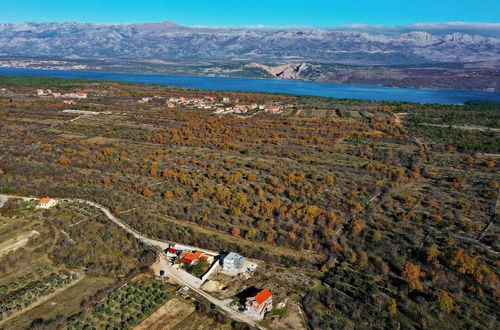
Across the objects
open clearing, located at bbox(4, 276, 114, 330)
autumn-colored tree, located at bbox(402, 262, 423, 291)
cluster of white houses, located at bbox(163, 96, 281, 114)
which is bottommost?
open clearing, located at bbox(4, 276, 114, 330)

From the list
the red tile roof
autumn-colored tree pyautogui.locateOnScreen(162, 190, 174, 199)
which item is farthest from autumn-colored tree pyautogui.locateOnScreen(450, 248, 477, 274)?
autumn-colored tree pyautogui.locateOnScreen(162, 190, 174, 199)

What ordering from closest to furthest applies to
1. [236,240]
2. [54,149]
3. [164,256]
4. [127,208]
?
[164,256] < [236,240] < [127,208] < [54,149]

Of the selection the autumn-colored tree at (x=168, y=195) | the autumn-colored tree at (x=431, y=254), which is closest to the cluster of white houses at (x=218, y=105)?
the autumn-colored tree at (x=168, y=195)

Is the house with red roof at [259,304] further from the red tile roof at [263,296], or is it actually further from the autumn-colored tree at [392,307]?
the autumn-colored tree at [392,307]

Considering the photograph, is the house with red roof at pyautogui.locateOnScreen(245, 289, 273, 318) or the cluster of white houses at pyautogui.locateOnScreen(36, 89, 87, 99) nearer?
the house with red roof at pyautogui.locateOnScreen(245, 289, 273, 318)

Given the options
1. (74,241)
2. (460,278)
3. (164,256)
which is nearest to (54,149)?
(74,241)

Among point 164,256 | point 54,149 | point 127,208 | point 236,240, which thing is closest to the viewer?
point 164,256

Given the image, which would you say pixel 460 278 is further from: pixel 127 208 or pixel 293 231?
pixel 127 208

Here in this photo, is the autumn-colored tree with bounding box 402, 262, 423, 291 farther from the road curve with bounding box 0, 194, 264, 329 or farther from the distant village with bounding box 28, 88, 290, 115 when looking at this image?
the distant village with bounding box 28, 88, 290, 115
